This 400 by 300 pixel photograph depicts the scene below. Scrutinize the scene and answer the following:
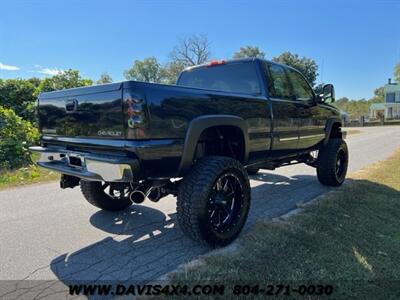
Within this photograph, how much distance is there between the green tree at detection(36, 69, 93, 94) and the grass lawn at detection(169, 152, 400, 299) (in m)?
10.1

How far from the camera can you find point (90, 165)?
3.03 metres

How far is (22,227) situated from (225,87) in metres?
3.19

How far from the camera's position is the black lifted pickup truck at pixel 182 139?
286 centimetres

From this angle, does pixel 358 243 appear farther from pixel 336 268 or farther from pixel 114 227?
pixel 114 227

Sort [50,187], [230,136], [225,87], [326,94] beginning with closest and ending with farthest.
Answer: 1. [230,136]
2. [225,87]
3. [326,94]
4. [50,187]

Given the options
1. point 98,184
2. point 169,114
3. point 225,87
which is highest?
point 225,87

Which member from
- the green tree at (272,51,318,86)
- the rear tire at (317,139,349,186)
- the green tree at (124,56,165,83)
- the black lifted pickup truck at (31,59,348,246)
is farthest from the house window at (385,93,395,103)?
the black lifted pickup truck at (31,59,348,246)

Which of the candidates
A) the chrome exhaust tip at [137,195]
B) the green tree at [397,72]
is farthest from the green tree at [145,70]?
the chrome exhaust tip at [137,195]

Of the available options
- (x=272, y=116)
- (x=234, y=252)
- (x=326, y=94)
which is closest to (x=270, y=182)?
(x=326, y=94)

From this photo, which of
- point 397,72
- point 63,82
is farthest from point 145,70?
point 63,82

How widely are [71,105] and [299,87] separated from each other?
364cm

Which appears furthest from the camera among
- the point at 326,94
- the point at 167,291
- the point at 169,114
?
the point at 326,94

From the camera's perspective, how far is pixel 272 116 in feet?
14.4

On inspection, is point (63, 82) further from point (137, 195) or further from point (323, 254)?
point (323, 254)
